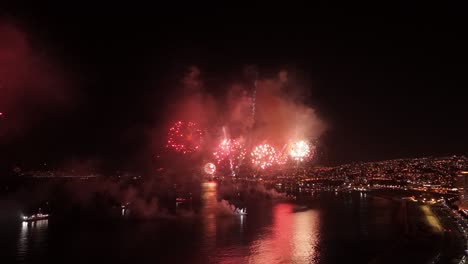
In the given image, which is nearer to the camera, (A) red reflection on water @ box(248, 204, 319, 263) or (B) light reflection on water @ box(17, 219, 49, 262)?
(A) red reflection on water @ box(248, 204, 319, 263)

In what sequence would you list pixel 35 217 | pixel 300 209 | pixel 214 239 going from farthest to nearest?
pixel 300 209
pixel 35 217
pixel 214 239

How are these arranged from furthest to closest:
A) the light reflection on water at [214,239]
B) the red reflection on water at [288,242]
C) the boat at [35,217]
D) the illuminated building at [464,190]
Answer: the illuminated building at [464,190] → the boat at [35,217] → the light reflection on water at [214,239] → the red reflection on water at [288,242]

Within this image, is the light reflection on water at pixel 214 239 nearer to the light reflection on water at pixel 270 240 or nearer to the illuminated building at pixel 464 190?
the light reflection on water at pixel 270 240

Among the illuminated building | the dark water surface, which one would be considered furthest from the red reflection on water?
the illuminated building

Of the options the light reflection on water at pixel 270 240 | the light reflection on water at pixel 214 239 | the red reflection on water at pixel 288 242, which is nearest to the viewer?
the red reflection on water at pixel 288 242

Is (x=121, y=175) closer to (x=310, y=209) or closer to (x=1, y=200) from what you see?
(x=1, y=200)

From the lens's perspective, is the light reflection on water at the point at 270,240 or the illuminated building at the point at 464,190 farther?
the illuminated building at the point at 464,190

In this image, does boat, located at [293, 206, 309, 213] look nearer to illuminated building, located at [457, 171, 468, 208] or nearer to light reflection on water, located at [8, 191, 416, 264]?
light reflection on water, located at [8, 191, 416, 264]

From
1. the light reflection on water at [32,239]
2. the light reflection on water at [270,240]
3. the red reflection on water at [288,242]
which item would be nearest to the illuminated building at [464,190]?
the light reflection on water at [270,240]

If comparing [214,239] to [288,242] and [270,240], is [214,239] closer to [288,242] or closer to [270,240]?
[270,240]

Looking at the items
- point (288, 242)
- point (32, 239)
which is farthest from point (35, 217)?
point (288, 242)
